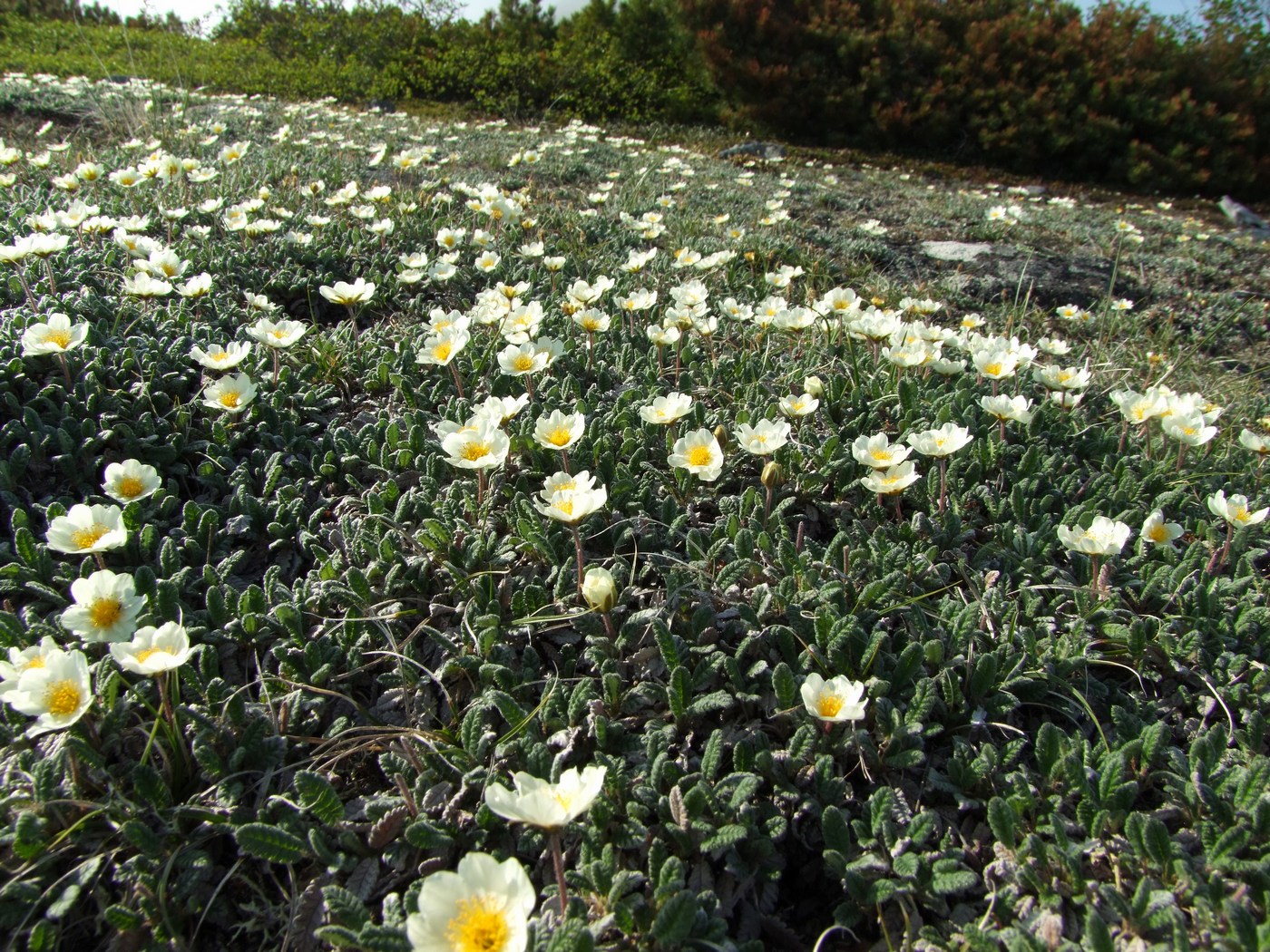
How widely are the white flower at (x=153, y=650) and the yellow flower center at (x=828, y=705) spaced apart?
1.30 metres

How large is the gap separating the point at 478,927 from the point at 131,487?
1609mm

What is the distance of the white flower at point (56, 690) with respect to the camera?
148 cm

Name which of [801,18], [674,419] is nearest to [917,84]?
[801,18]

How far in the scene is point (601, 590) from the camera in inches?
69.1

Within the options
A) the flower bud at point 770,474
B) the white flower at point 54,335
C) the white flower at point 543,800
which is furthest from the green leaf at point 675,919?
the white flower at point 54,335

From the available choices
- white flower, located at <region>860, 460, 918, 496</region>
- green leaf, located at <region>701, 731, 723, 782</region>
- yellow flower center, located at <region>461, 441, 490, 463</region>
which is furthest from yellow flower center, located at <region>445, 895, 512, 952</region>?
white flower, located at <region>860, 460, 918, 496</region>

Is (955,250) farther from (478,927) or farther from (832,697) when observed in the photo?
(478,927)

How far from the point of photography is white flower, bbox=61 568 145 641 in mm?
1703

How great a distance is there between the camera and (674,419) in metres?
2.52

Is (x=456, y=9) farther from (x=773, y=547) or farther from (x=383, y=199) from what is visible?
(x=773, y=547)

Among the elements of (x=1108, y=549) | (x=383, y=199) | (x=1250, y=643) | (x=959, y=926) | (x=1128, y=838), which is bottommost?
(x=959, y=926)

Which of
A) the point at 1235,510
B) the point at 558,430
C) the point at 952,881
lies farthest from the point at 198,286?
the point at 1235,510

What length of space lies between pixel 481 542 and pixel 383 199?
356 centimetres

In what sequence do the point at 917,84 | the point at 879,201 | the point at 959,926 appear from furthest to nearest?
the point at 917,84, the point at 879,201, the point at 959,926
